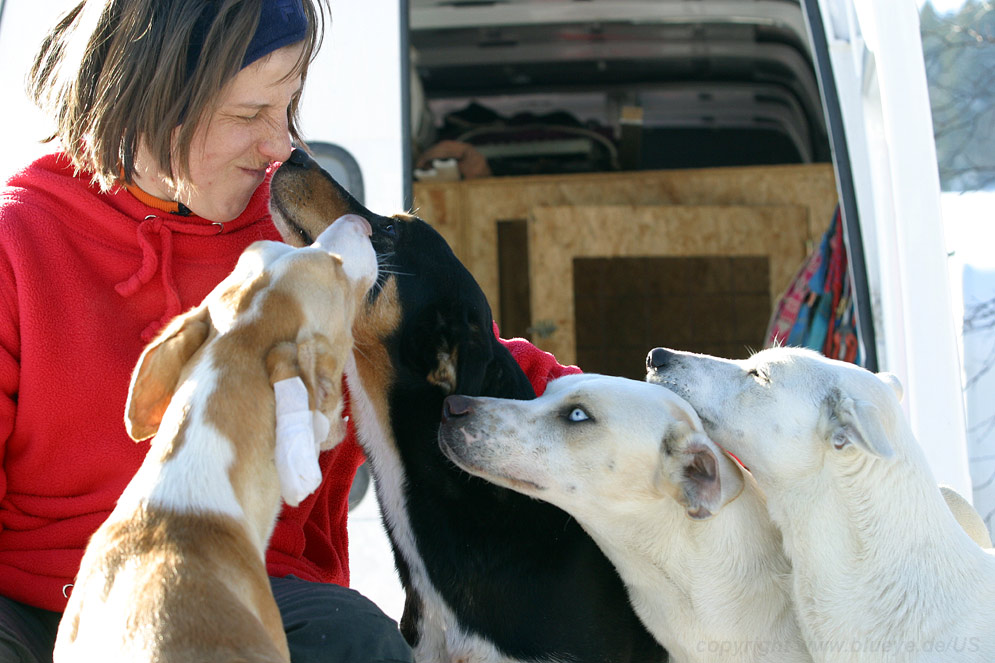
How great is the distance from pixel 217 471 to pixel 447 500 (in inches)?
31.8

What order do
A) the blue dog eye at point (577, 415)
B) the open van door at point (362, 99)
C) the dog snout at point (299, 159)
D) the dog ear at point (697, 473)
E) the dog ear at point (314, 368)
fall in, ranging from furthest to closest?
the open van door at point (362, 99), the dog snout at point (299, 159), the blue dog eye at point (577, 415), the dog ear at point (697, 473), the dog ear at point (314, 368)

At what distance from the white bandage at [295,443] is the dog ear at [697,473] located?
920mm

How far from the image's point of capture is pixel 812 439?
7.46ft

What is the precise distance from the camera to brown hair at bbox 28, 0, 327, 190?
230 centimetres

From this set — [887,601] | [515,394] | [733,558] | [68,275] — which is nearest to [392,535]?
[515,394]

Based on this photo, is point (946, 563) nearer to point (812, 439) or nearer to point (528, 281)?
point (812, 439)

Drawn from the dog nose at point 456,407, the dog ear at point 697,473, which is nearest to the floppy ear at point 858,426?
the dog ear at point 697,473

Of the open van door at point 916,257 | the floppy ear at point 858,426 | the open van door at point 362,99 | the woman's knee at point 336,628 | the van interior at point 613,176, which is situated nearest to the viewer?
the woman's knee at point 336,628

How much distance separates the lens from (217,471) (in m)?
1.70

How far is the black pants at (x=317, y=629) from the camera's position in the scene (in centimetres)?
198

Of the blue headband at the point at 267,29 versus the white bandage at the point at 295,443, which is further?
the blue headband at the point at 267,29

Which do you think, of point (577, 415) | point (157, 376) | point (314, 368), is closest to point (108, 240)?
point (157, 376)

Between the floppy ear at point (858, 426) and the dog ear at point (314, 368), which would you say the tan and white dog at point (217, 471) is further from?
the floppy ear at point (858, 426)

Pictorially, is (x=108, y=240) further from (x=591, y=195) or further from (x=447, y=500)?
(x=591, y=195)
